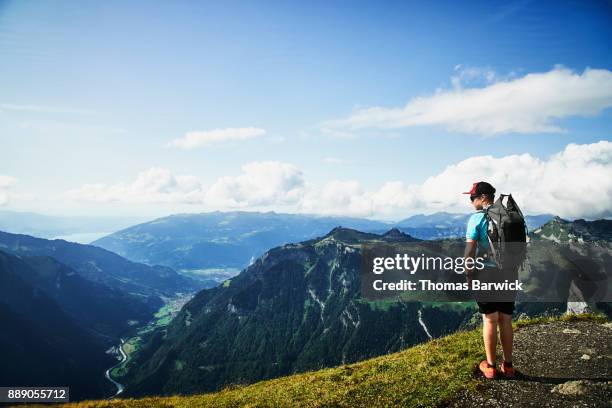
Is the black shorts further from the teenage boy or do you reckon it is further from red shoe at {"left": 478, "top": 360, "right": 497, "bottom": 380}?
red shoe at {"left": 478, "top": 360, "right": 497, "bottom": 380}

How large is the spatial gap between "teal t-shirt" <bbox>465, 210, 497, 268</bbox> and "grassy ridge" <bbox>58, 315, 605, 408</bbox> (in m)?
4.18

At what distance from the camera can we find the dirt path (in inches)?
415

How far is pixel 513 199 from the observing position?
11.1m

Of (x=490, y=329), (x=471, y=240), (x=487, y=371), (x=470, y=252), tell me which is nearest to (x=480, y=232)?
(x=471, y=240)

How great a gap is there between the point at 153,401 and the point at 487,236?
15.8m

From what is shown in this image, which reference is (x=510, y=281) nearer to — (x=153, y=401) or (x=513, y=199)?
(x=513, y=199)

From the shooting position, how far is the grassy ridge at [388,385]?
478 inches

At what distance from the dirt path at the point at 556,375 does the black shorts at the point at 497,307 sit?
2.33 metres

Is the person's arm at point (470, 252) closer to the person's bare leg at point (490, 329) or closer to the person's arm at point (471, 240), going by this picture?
the person's arm at point (471, 240)

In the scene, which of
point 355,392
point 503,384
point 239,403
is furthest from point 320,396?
point 503,384

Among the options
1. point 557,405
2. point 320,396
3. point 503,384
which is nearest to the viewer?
point 557,405

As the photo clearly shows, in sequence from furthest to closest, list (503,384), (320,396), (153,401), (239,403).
Result: (153,401) → (239,403) → (320,396) → (503,384)

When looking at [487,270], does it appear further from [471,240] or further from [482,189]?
[482,189]

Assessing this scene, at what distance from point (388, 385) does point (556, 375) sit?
523 centimetres
